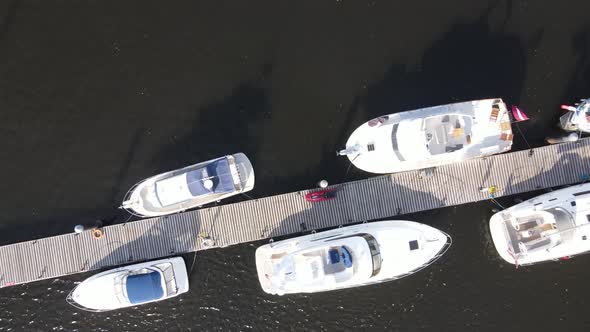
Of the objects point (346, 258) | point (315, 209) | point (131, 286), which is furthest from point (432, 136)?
point (131, 286)

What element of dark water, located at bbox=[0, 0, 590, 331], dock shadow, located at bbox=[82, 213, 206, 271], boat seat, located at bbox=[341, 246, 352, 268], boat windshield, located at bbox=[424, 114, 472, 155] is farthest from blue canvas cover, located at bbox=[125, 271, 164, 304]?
boat windshield, located at bbox=[424, 114, 472, 155]

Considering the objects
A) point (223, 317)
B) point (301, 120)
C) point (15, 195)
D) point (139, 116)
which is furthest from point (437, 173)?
point (15, 195)

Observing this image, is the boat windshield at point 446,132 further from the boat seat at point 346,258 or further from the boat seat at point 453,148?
the boat seat at point 346,258

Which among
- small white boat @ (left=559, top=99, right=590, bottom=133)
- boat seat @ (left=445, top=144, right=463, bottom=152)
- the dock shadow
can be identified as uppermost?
small white boat @ (left=559, top=99, right=590, bottom=133)

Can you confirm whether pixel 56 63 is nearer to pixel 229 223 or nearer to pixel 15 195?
pixel 15 195

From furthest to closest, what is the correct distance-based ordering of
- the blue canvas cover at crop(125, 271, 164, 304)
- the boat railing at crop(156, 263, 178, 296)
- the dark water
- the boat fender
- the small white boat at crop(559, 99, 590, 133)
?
the dark water
the boat fender
the boat railing at crop(156, 263, 178, 296)
the small white boat at crop(559, 99, 590, 133)
the blue canvas cover at crop(125, 271, 164, 304)

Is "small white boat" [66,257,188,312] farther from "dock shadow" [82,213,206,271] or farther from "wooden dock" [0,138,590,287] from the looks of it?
"wooden dock" [0,138,590,287]
